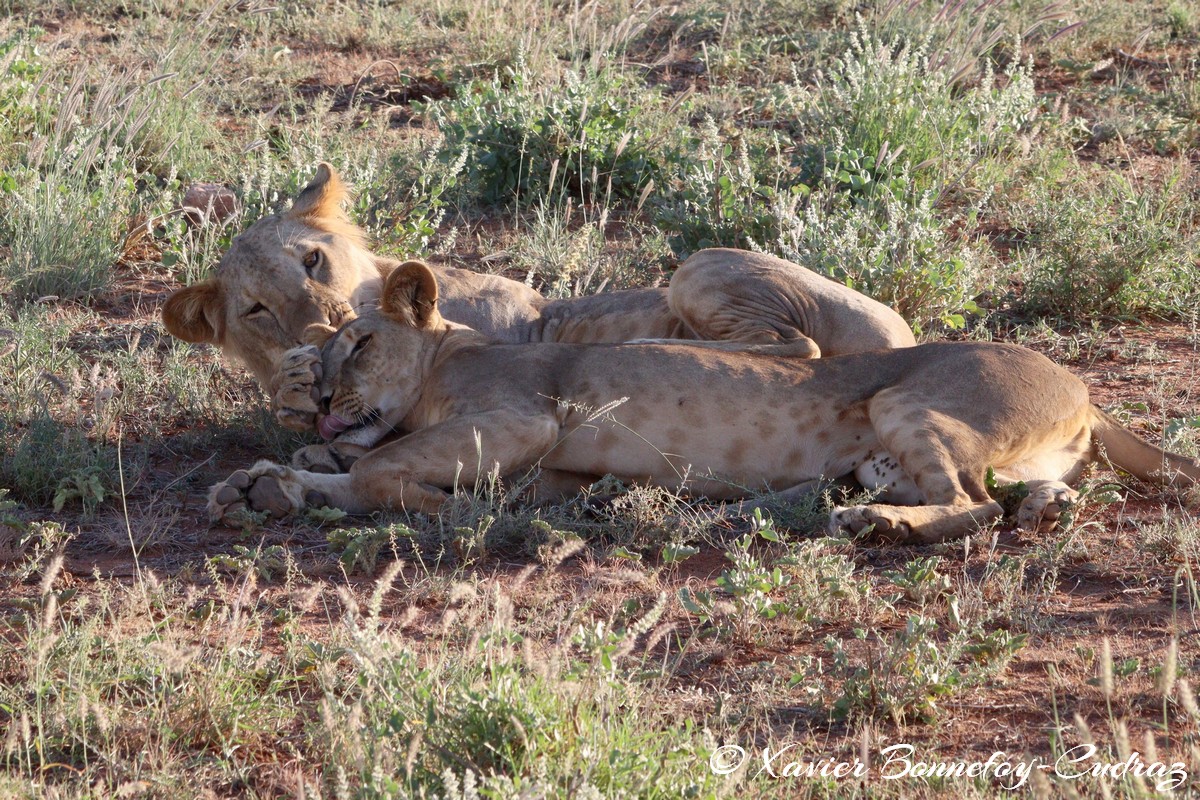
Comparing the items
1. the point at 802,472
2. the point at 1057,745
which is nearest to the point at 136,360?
the point at 802,472

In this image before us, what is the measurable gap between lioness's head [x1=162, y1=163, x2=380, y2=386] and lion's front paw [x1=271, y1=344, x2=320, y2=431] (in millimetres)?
637

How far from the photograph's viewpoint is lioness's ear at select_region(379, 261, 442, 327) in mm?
5699

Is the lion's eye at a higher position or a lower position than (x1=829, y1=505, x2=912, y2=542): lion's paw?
higher

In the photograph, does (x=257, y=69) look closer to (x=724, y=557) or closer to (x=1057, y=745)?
(x=724, y=557)

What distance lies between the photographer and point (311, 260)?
6.50 metres

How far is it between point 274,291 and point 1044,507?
3.57m

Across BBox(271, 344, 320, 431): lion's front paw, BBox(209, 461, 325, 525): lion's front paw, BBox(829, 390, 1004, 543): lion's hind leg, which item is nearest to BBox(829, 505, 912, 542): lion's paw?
BBox(829, 390, 1004, 543): lion's hind leg

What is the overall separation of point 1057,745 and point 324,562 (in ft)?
8.21

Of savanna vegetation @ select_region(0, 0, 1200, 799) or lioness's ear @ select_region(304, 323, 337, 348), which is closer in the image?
savanna vegetation @ select_region(0, 0, 1200, 799)

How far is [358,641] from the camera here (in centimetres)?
287

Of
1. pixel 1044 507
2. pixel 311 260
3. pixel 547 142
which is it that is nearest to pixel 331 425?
pixel 311 260

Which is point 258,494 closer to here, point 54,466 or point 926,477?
point 54,466

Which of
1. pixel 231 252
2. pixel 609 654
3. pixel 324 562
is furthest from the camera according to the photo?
pixel 231 252

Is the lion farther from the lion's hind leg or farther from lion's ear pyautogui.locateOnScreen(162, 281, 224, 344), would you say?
the lion's hind leg
